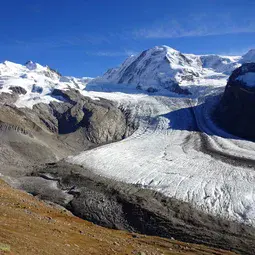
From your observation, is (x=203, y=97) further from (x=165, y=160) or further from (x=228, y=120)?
(x=165, y=160)

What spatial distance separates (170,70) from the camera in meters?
134

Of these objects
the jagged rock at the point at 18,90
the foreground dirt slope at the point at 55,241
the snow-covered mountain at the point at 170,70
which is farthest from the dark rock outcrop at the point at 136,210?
the snow-covered mountain at the point at 170,70

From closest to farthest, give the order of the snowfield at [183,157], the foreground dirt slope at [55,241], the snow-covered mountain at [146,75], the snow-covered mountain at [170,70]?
the foreground dirt slope at [55,241], the snowfield at [183,157], the snow-covered mountain at [146,75], the snow-covered mountain at [170,70]

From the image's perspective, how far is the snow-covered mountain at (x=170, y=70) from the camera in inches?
4929

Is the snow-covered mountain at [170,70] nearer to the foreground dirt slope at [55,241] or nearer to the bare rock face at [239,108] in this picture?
the bare rock face at [239,108]

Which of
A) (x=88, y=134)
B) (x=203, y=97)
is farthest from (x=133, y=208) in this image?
(x=203, y=97)

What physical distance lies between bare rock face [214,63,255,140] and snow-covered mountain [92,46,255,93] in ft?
109

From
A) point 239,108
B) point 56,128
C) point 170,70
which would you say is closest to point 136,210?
point 56,128

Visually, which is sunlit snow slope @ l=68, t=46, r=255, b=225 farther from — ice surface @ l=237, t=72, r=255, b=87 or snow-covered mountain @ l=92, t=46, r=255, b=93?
snow-covered mountain @ l=92, t=46, r=255, b=93

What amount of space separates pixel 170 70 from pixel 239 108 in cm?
6592

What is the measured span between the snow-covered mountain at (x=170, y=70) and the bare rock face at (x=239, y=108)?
33184mm

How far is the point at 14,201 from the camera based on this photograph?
2036 cm

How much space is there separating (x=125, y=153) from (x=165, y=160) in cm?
661

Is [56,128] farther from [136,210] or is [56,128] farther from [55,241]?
[55,241]
